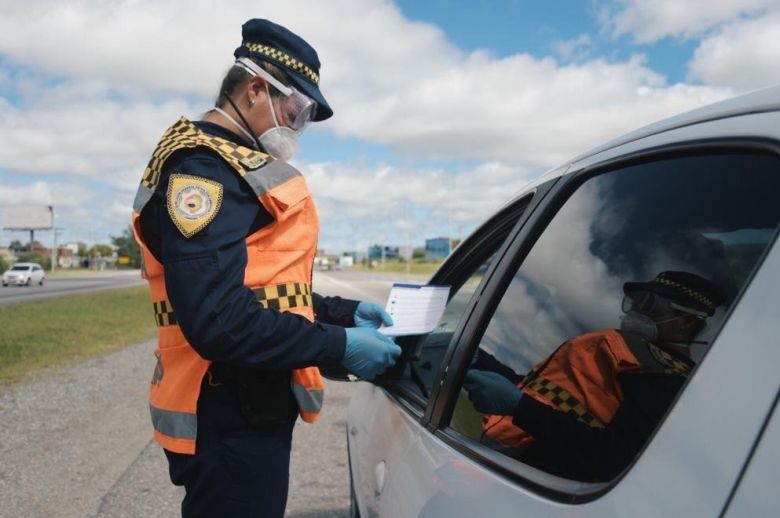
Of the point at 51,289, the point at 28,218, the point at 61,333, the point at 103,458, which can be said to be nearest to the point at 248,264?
the point at 103,458

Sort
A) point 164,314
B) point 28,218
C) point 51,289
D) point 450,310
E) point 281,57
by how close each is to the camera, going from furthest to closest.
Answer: point 28,218
point 51,289
point 450,310
point 281,57
point 164,314

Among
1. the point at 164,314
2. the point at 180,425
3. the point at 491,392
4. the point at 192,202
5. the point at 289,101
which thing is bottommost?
the point at 180,425

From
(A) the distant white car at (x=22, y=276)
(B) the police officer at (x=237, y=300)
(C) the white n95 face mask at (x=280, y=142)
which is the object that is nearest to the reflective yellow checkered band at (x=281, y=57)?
(B) the police officer at (x=237, y=300)

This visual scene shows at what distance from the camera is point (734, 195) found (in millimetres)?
1114

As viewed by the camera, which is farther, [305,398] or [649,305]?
[305,398]

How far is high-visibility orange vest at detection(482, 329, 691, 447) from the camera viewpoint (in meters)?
1.37

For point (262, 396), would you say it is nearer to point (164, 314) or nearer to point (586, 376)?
point (164, 314)

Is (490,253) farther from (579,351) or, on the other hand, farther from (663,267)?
(663,267)

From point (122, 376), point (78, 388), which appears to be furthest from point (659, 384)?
point (122, 376)

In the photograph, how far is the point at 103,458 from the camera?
486 cm

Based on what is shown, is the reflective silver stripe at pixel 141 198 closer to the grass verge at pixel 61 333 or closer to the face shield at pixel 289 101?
the face shield at pixel 289 101

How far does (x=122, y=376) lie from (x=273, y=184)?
768cm

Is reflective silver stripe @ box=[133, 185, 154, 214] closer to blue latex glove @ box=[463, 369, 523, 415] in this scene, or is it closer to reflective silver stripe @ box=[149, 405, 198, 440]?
reflective silver stripe @ box=[149, 405, 198, 440]

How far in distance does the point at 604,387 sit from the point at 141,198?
1301mm
